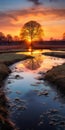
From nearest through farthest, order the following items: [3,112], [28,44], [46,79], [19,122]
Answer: [19,122], [3,112], [46,79], [28,44]

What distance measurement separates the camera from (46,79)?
3791cm

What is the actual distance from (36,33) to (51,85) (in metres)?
119

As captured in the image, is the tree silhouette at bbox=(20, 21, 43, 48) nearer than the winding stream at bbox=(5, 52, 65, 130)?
No

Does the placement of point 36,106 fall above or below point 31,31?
above

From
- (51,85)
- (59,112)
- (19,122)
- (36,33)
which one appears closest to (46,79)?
(51,85)

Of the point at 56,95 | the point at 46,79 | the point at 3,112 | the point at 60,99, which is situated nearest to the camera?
the point at 3,112

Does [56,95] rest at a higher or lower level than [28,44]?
higher

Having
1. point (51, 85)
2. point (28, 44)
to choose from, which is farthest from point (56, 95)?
point (28, 44)

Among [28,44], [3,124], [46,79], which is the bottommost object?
[28,44]

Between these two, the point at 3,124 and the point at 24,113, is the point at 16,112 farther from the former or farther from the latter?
the point at 3,124

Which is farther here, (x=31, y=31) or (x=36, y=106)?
(x=31, y=31)

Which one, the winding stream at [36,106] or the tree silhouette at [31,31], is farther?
the tree silhouette at [31,31]

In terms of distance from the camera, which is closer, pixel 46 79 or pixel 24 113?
pixel 24 113

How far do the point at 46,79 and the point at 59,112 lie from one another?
52.5 feet
